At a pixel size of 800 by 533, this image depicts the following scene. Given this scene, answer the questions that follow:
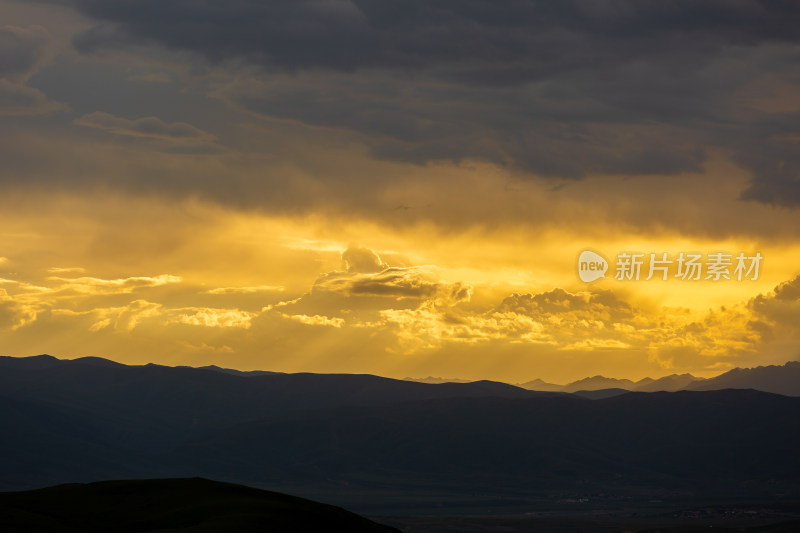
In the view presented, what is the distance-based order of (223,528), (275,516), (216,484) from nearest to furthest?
(223,528) → (275,516) → (216,484)

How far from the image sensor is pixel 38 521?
99562mm

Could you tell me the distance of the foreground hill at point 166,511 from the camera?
9994 centimetres

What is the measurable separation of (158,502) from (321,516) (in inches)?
906

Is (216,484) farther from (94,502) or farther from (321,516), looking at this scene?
(321,516)

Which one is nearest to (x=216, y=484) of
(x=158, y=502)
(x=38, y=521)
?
(x=158, y=502)

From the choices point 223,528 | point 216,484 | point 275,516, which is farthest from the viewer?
point 216,484

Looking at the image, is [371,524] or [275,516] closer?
[275,516]

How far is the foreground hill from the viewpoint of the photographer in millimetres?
99938

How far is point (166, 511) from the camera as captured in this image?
115 meters

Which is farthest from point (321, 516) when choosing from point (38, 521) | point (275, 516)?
point (38, 521)

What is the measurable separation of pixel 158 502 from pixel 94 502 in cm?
891

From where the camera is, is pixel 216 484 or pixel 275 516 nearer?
pixel 275 516

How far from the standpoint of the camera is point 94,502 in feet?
400

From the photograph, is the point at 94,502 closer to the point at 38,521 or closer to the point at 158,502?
the point at 158,502
